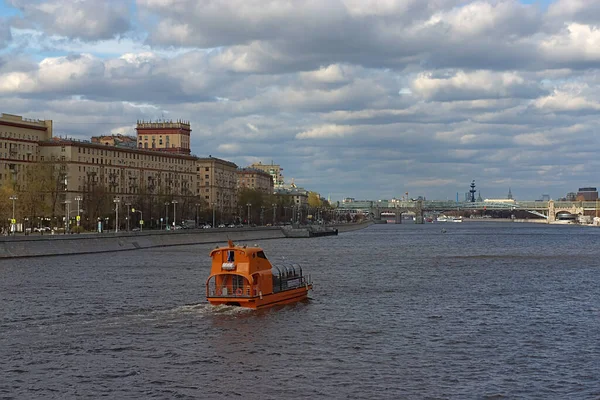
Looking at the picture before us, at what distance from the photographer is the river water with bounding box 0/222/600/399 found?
1410 inches

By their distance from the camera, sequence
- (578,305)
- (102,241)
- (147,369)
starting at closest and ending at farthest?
(147,369), (578,305), (102,241)

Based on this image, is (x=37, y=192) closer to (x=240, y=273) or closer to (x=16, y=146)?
(x=16, y=146)

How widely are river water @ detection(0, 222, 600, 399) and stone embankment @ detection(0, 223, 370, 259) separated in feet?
76.7

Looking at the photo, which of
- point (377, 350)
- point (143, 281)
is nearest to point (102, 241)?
point (143, 281)

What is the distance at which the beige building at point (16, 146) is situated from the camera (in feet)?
600

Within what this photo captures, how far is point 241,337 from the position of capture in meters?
46.9

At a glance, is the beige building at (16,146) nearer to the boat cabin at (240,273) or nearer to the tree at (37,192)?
the tree at (37,192)

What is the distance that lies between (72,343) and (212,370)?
358 inches

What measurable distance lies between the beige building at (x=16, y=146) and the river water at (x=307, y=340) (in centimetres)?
10938

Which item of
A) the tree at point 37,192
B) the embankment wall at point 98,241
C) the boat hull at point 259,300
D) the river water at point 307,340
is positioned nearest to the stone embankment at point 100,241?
the embankment wall at point 98,241

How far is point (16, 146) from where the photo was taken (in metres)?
188

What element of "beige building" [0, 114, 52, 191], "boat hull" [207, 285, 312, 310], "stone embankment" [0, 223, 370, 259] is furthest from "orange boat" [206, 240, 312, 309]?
"beige building" [0, 114, 52, 191]

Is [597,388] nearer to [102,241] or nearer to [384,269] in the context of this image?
[384,269]

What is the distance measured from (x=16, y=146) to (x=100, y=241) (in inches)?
2900
